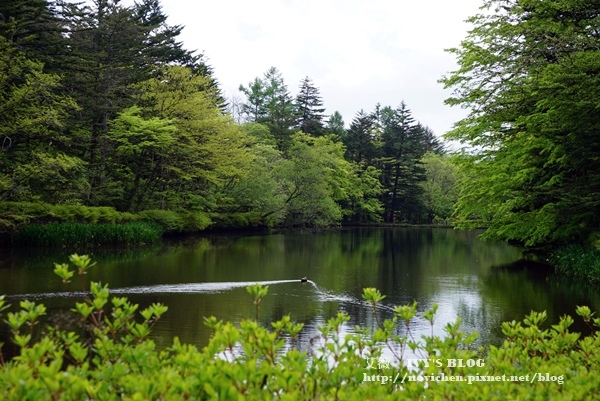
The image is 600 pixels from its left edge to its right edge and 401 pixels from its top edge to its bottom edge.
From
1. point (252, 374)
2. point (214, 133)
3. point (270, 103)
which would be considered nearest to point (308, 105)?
point (270, 103)

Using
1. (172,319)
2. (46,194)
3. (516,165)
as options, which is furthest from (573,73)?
(46,194)

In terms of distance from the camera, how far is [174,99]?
3023cm

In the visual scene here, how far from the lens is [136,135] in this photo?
84.8 ft

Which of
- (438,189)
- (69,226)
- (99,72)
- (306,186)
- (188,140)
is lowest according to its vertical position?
(69,226)

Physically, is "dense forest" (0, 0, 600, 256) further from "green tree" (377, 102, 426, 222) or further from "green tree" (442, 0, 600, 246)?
"green tree" (377, 102, 426, 222)

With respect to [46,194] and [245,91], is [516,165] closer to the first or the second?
[46,194]

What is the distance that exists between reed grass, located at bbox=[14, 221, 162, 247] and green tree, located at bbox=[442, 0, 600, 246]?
46.9 ft

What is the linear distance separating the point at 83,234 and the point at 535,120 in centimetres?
1748

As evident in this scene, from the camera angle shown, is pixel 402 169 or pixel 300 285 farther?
pixel 402 169

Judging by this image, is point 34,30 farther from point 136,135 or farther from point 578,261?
point 578,261

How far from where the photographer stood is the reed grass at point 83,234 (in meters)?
20.9

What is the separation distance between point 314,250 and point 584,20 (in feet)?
48.9

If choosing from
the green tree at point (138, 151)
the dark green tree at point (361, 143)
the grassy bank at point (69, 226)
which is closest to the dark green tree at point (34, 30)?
the green tree at point (138, 151)

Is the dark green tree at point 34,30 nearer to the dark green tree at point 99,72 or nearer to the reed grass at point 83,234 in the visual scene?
the dark green tree at point 99,72
